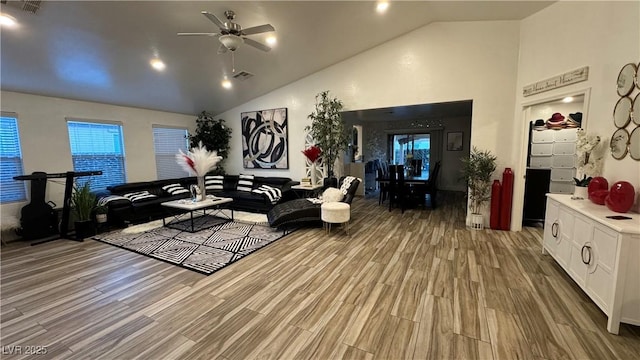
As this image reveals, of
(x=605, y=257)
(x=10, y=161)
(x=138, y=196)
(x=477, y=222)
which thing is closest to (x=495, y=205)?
(x=477, y=222)

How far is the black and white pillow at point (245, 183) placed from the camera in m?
6.54

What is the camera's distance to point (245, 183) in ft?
21.7

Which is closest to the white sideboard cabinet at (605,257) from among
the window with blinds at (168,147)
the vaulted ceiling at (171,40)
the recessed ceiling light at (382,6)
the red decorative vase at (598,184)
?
the red decorative vase at (598,184)

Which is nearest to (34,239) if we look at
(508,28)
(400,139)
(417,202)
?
(417,202)

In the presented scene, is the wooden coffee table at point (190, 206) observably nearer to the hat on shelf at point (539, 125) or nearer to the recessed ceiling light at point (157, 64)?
the recessed ceiling light at point (157, 64)

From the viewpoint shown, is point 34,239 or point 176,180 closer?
point 34,239

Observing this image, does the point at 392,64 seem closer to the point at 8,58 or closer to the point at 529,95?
the point at 529,95

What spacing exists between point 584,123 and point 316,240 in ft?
12.5

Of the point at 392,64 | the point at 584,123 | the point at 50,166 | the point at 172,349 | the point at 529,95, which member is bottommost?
the point at 172,349

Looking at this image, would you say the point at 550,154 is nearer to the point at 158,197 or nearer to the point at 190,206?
the point at 190,206

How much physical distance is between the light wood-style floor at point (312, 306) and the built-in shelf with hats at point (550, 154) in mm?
1475

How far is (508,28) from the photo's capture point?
13.9ft

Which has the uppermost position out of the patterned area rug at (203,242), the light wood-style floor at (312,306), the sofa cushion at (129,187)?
the sofa cushion at (129,187)

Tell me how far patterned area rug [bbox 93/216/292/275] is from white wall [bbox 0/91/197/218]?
5.63ft
